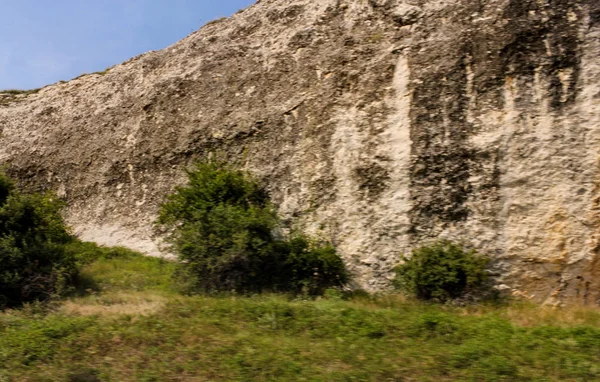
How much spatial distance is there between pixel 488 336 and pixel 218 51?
11125 millimetres

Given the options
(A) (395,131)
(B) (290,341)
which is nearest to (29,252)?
(B) (290,341)

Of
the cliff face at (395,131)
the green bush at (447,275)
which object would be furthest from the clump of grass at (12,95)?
the green bush at (447,275)

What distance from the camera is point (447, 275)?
1088cm

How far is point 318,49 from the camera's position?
47.8ft

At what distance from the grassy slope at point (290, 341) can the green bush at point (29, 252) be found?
1.04 m

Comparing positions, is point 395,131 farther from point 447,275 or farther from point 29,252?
point 29,252

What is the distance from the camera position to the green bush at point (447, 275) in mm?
10867

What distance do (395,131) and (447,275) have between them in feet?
10.2

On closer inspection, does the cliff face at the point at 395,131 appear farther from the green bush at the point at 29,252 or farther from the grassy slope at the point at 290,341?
the green bush at the point at 29,252

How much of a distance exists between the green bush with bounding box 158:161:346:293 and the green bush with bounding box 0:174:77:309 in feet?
7.35

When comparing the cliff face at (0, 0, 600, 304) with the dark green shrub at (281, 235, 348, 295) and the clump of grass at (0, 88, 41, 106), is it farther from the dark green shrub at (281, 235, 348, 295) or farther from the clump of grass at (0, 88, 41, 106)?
the clump of grass at (0, 88, 41, 106)

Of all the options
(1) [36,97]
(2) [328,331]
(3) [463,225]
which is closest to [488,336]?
(2) [328,331]

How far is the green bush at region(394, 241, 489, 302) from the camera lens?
10.9 meters

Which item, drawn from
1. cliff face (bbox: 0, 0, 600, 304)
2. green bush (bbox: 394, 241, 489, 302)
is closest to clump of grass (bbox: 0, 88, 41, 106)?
cliff face (bbox: 0, 0, 600, 304)
